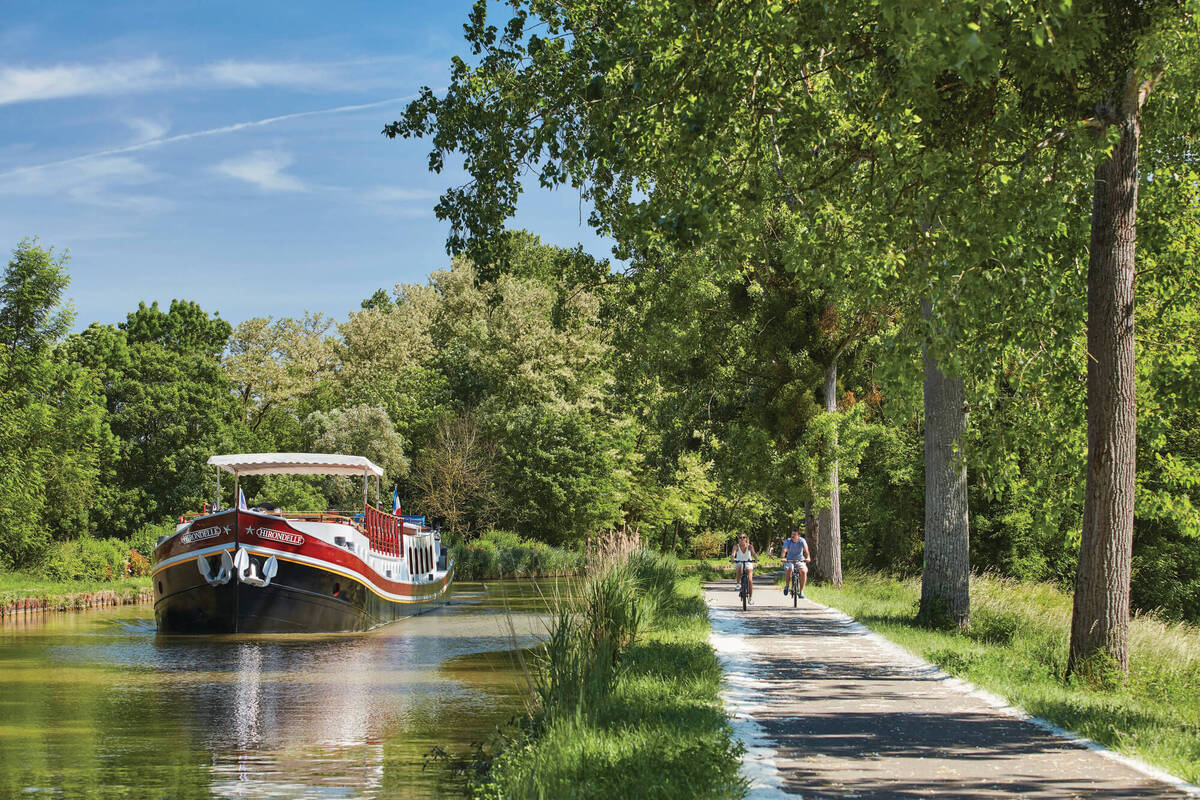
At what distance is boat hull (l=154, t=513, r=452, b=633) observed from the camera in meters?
26.1

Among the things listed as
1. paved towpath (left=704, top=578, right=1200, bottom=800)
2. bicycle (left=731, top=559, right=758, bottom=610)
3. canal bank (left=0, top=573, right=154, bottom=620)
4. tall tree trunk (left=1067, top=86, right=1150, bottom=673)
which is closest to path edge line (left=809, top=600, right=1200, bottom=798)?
paved towpath (left=704, top=578, right=1200, bottom=800)

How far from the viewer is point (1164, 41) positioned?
408 inches

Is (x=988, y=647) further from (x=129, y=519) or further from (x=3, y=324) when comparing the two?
(x=129, y=519)

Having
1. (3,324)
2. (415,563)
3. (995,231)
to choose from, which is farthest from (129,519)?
(995,231)

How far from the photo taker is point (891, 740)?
29.4ft

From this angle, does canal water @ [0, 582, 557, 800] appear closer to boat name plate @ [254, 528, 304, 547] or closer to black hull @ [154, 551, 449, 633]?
black hull @ [154, 551, 449, 633]

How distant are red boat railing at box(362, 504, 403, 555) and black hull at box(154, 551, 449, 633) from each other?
2736mm

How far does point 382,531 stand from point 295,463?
13.0 feet

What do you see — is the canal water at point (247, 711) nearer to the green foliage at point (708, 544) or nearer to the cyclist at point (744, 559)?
the cyclist at point (744, 559)

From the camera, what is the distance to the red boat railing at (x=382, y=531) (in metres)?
30.6

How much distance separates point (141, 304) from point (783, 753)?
6527 cm

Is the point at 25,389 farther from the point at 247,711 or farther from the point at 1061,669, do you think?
the point at 1061,669

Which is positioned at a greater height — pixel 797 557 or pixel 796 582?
pixel 797 557

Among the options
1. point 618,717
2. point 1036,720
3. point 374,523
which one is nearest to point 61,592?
point 374,523
